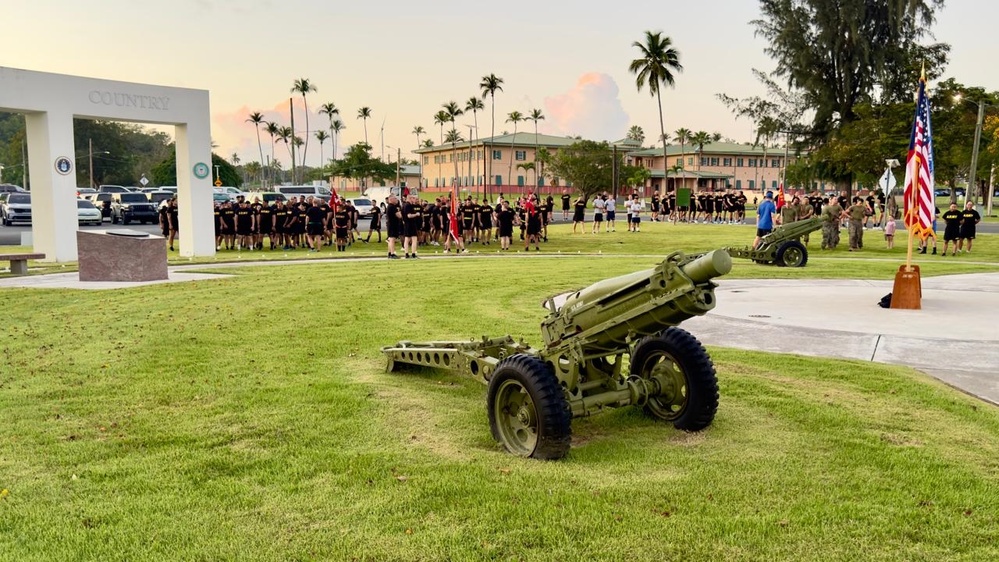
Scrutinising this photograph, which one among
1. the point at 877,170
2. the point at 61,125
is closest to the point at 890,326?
the point at 61,125

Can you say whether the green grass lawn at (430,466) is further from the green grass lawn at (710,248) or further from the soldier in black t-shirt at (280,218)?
the soldier in black t-shirt at (280,218)

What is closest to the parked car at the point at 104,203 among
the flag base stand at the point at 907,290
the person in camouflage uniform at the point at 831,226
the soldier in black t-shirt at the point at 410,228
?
the soldier in black t-shirt at the point at 410,228

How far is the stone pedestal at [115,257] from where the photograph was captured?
14.9 metres

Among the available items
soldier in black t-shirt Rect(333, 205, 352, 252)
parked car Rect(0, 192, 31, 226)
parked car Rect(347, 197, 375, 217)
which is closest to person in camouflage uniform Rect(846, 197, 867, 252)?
soldier in black t-shirt Rect(333, 205, 352, 252)

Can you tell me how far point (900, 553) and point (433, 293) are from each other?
9.94 meters

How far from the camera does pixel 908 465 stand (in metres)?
5.02

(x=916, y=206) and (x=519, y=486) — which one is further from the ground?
(x=916, y=206)

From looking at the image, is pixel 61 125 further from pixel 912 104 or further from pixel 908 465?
pixel 912 104

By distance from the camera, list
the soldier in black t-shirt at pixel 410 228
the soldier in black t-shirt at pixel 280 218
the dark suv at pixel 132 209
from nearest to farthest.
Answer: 1. the soldier in black t-shirt at pixel 410 228
2. the soldier in black t-shirt at pixel 280 218
3. the dark suv at pixel 132 209

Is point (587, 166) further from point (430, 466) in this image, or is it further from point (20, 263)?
point (430, 466)

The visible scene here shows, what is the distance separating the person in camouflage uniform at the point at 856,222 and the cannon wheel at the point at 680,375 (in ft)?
67.8

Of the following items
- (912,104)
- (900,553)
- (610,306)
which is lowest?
(900,553)

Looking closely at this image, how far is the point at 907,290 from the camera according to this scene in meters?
11.5

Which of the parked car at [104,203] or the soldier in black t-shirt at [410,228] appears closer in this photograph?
the soldier in black t-shirt at [410,228]
